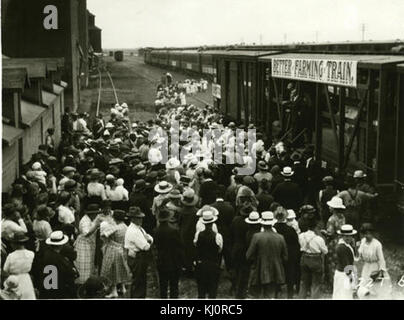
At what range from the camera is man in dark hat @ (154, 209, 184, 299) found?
7.87 metres

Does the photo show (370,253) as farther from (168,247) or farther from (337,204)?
(168,247)

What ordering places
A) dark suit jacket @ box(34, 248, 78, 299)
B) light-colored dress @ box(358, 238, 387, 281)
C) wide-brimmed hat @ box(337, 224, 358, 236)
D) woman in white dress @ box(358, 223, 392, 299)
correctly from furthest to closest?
wide-brimmed hat @ box(337, 224, 358, 236) < light-colored dress @ box(358, 238, 387, 281) < dark suit jacket @ box(34, 248, 78, 299) < woman in white dress @ box(358, 223, 392, 299)

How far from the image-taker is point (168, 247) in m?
7.88

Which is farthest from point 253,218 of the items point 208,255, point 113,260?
point 113,260

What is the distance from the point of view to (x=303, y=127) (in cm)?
1536

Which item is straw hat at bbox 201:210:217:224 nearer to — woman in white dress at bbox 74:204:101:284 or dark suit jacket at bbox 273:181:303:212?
woman in white dress at bbox 74:204:101:284

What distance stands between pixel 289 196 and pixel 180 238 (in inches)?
102

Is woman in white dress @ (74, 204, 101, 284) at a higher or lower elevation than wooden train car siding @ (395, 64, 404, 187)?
lower

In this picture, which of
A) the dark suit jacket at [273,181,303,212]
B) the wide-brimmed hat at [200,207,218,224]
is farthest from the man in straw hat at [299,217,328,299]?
the dark suit jacket at [273,181,303,212]

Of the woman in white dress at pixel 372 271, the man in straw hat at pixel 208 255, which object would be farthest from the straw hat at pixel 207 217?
Result: the woman in white dress at pixel 372 271

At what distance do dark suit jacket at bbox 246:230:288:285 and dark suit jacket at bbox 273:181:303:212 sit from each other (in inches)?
88.7

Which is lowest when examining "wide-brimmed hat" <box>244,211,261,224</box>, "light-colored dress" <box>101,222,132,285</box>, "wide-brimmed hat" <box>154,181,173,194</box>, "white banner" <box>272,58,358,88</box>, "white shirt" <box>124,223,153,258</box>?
"light-colored dress" <box>101,222,132,285</box>
